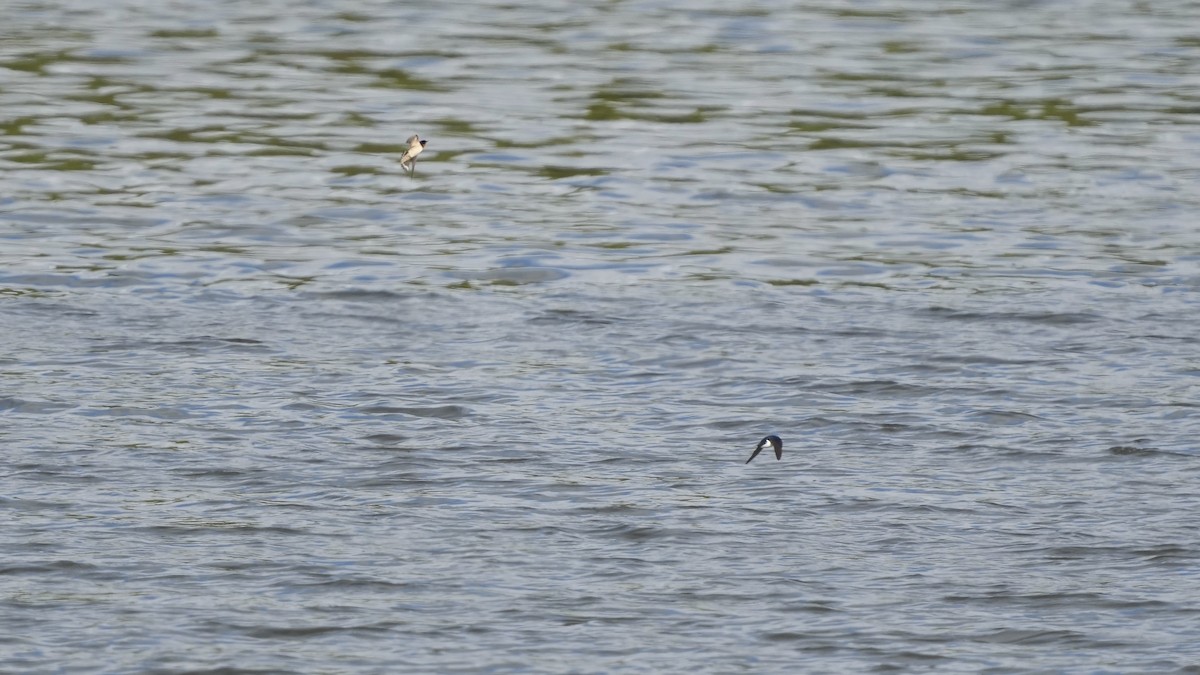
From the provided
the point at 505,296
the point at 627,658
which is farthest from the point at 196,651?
the point at 505,296

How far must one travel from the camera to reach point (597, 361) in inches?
359

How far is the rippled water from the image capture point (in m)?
6.19

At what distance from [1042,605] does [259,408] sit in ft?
10.9

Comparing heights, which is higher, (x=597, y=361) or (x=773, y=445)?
(x=773, y=445)

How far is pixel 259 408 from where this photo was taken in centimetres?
830

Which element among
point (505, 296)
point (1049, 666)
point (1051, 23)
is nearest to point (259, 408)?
point (505, 296)

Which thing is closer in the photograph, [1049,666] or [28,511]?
[1049,666]

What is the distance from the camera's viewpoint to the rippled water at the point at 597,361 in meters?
6.19

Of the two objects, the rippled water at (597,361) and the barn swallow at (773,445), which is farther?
the barn swallow at (773,445)

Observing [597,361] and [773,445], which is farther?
[597,361]

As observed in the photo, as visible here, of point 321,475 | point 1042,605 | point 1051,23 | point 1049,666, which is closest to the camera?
point 1049,666

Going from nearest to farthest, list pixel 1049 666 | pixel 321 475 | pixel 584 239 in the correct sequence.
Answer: pixel 1049 666 → pixel 321 475 → pixel 584 239

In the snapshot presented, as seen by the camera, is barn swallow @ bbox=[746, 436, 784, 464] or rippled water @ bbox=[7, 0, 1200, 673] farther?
barn swallow @ bbox=[746, 436, 784, 464]

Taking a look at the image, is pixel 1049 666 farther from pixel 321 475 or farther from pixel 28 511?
pixel 28 511
